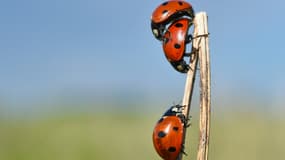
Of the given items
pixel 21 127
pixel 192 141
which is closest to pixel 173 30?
pixel 192 141

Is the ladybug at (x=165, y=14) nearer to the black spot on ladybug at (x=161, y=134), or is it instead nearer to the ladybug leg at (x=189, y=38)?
the ladybug leg at (x=189, y=38)

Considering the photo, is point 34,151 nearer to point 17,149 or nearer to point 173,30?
point 17,149

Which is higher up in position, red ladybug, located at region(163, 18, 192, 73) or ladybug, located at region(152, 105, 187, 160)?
red ladybug, located at region(163, 18, 192, 73)

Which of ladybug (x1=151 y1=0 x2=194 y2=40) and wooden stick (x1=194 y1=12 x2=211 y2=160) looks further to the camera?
ladybug (x1=151 y1=0 x2=194 y2=40)

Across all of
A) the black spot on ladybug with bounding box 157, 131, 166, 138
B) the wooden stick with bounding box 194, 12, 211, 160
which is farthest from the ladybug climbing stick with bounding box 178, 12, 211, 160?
the black spot on ladybug with bounding box 157, 131, 166, 138

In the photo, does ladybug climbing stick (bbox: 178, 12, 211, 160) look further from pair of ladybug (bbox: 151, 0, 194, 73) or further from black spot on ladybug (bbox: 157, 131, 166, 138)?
black spot on ladybug (bbox: 157, 131, 166, 138)

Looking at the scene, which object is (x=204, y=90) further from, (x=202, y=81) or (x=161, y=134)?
(x=161, y=134)

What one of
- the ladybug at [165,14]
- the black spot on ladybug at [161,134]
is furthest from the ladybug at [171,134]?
the ladybug at [165,14]
